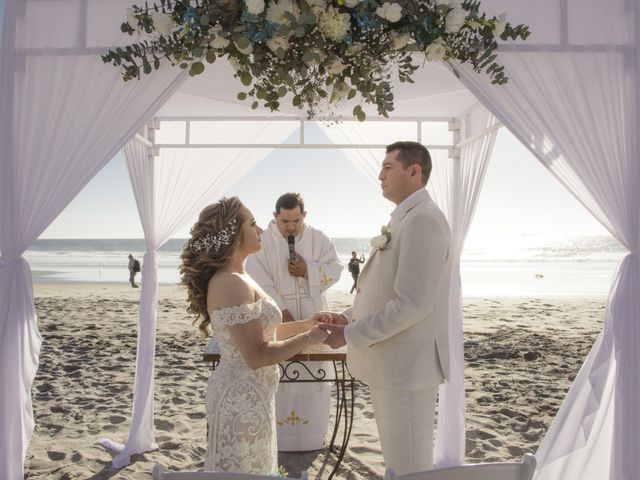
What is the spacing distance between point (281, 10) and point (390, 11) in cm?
45

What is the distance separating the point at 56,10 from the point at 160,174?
1881mm

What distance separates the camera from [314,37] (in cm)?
253

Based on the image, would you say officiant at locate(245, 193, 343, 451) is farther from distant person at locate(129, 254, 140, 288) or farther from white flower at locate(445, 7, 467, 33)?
distant person at locate(129, 254, 140, 288)

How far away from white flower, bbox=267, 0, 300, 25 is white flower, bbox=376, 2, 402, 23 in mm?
346

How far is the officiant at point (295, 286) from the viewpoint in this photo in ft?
13.6

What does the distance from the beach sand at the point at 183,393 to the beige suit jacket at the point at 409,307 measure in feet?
4.90

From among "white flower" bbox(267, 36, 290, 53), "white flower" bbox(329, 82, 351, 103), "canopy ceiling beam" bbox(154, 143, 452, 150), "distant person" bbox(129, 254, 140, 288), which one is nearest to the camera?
"white flower" bbox(267, 36, 290, 53)

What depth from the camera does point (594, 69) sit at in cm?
284

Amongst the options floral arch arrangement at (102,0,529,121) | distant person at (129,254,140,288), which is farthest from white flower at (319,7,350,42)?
distant person at (129,254,140,288)

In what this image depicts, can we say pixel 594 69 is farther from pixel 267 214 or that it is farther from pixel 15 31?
pixel 267 214

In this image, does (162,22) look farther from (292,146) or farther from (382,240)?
(292,146)

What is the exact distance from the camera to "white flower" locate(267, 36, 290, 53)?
2.48 metres

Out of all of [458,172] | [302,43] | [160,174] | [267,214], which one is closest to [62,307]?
[160,174]

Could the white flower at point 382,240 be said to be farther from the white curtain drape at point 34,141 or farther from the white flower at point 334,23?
the white curtain drape at point 34,141
